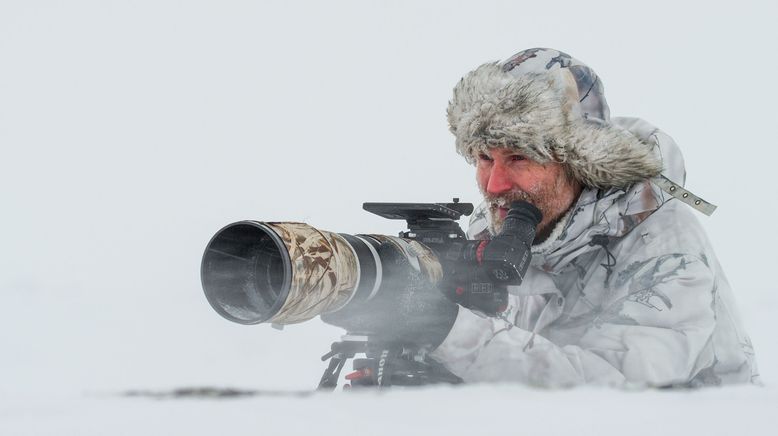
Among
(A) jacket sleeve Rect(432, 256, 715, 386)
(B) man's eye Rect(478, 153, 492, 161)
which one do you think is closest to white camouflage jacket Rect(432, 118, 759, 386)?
(A) jacket sleeve Rect(432, 256, 715, 386)

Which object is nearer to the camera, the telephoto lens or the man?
the telephoto lens

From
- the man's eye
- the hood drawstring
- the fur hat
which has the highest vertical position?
the fur hat

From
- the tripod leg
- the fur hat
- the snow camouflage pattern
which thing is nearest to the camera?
the snow camouflage pattern

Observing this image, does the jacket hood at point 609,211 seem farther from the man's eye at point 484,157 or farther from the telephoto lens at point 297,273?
the telephoto lens at point 297,273

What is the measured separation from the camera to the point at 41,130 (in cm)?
417

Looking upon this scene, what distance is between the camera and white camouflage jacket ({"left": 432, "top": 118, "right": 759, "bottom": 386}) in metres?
1.61

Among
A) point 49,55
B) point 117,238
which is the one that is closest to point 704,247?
point 117,238

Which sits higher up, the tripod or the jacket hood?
the jacket hood

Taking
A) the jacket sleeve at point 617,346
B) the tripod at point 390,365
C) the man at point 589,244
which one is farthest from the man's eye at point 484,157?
the tripod at point 390,365

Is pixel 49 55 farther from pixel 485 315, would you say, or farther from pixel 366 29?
pixel 485 315

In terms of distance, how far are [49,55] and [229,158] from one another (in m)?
1.25

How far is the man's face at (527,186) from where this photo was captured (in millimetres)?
1903

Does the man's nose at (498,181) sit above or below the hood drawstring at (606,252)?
above

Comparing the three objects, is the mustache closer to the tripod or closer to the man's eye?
the man's eye
